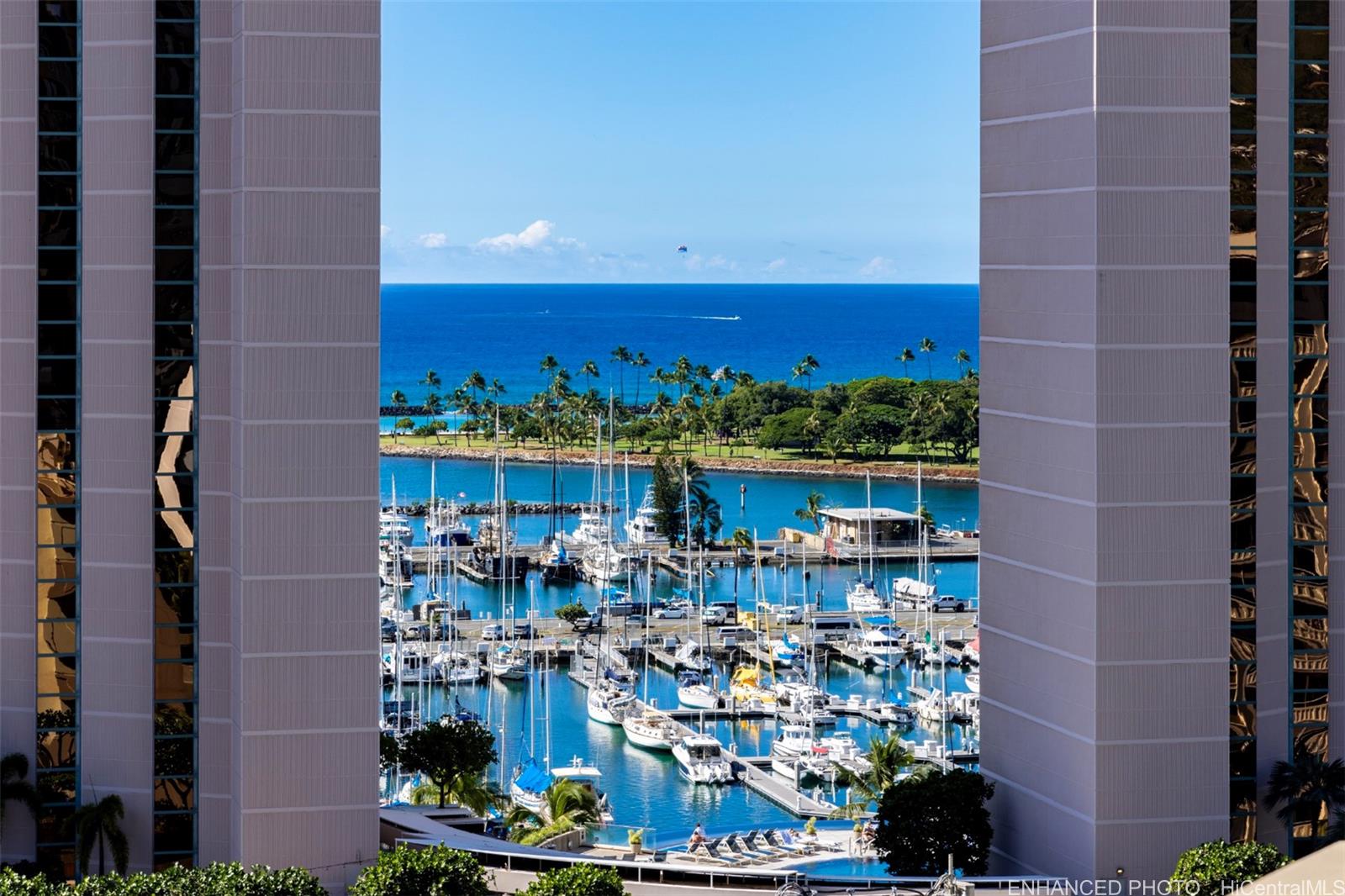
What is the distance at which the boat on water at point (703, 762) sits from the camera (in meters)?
62.3

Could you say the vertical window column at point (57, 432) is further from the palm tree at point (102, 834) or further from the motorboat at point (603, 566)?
the motorboat at point (603, 566)

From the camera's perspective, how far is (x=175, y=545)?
3209cm

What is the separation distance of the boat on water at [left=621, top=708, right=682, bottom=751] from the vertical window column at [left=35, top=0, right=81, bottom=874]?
1394 inches

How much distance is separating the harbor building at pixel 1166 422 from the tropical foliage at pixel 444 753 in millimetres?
11821

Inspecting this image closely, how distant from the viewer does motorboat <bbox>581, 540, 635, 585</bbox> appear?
96.0 metres

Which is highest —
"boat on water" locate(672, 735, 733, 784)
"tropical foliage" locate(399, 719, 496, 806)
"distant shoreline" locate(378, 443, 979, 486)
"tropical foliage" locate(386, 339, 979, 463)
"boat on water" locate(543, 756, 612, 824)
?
"tropical foliage" locate(386, 339, 979, 463)

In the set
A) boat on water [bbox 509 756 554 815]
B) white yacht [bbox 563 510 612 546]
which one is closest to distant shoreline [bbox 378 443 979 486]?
white yacht [bbox 563 510 612 546]

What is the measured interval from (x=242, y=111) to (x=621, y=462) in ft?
321

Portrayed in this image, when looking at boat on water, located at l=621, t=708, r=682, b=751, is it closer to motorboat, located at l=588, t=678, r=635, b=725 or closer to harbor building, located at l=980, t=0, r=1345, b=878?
motorboat, located at l=588, t=678, r=635, b=725

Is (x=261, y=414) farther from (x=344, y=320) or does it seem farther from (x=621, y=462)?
(x=621, y=462)

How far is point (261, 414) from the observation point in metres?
30.7

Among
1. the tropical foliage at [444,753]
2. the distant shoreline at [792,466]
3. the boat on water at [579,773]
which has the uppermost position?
the distant shoreline at [792,466]

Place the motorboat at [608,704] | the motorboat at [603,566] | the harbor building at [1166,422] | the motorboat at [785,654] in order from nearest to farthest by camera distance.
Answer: the harbor building at [1166,422] → the motorboat at [608,704] → the motorboat at [785,654] → the motorboat at [603,566]

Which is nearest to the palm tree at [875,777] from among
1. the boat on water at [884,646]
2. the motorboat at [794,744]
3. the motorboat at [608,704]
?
the motorboat at [794,744]
